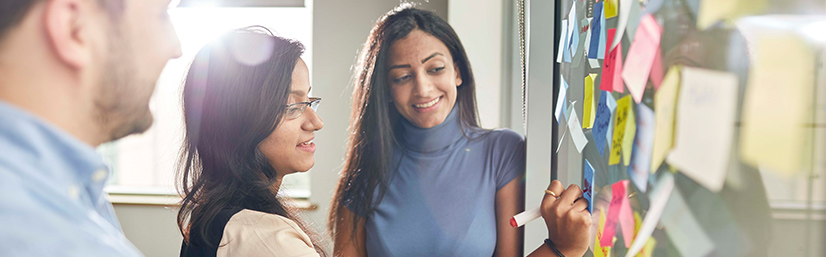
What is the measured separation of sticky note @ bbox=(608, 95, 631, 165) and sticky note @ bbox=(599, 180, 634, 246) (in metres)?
0.03

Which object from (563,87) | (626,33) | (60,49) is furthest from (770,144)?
(563,87)

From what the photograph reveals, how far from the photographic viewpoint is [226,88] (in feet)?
2.92

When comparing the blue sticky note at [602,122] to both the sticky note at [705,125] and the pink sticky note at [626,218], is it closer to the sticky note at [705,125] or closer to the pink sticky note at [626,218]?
the pink sticky note at [626,218]

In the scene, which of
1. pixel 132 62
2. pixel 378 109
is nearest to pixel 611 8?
pixel 132 62

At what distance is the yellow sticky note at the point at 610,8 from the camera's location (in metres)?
0.63

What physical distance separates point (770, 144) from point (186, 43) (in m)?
3.10

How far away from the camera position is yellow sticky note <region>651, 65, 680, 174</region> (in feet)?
1.42

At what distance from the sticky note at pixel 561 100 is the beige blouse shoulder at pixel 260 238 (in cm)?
52

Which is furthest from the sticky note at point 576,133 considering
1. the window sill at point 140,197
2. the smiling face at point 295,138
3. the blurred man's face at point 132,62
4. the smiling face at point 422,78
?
the window sill at point 140,197

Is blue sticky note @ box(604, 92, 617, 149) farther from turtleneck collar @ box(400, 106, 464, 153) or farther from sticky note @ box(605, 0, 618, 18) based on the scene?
turtleneck collar @ box(400, 106, 464, 153)

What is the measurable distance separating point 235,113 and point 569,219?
568 millimetres

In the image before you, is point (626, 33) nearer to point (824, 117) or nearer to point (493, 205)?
point (824, 117)

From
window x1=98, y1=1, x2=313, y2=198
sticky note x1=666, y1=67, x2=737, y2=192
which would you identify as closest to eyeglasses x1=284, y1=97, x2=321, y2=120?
sticky note x1=666, y1=67, x2=737, y2=192

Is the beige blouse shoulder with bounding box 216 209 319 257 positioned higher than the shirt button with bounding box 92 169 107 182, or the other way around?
the shirt button with bounding box 92 169 107 182
